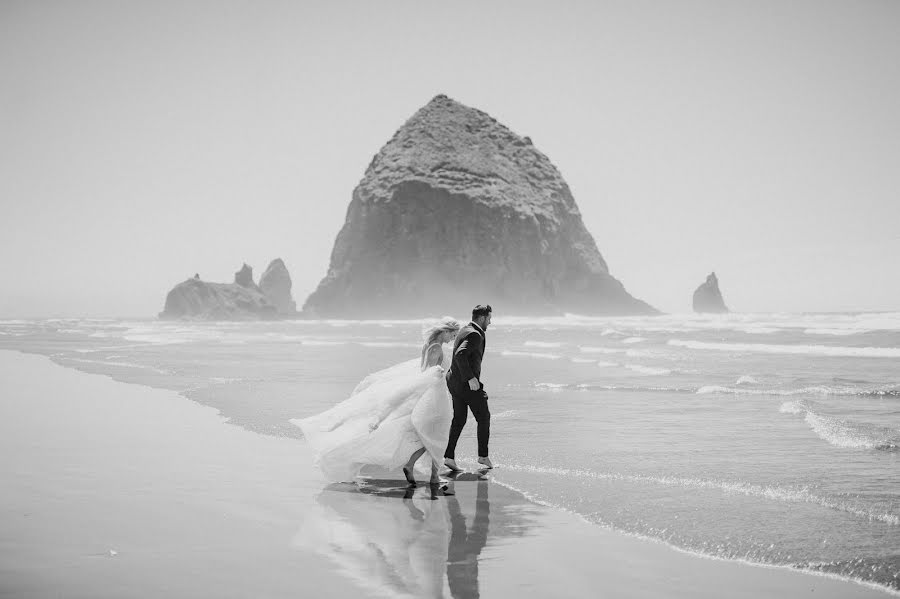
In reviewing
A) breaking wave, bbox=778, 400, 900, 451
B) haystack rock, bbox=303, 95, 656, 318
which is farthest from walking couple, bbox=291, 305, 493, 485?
haystack rock, bbox=303, 95, 656, 318

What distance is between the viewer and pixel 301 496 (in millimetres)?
7137

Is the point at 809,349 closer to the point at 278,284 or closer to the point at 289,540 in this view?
the point at 289,540

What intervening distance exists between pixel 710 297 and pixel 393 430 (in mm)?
166856

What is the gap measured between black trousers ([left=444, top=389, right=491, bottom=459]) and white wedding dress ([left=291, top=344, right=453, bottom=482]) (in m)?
0.68

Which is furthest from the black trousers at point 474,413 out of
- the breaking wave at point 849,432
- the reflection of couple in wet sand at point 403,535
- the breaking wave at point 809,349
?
the breaking wave at point 809,349

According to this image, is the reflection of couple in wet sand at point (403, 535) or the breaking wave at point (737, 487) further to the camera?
the breaking wave at point (737, 487)

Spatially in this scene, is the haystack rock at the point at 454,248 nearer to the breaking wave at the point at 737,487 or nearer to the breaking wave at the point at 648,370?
the breaking wave at the point at 648,370

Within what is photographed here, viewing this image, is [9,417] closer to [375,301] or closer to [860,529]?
[860,529]

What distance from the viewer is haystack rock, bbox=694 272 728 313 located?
538ft

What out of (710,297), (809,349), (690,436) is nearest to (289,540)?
(690,436)

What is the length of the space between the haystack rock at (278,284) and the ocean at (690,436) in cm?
17314

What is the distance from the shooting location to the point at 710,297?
540 feet

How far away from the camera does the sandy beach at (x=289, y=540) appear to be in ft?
15.0

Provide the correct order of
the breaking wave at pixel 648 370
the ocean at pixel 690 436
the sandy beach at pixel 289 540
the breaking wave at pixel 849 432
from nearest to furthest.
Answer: the sandy beach at pixel 289 540
the ocean at pixel 690 436
the breaking wave at pixel 849 432
the breaking wave at pixel 648 370
